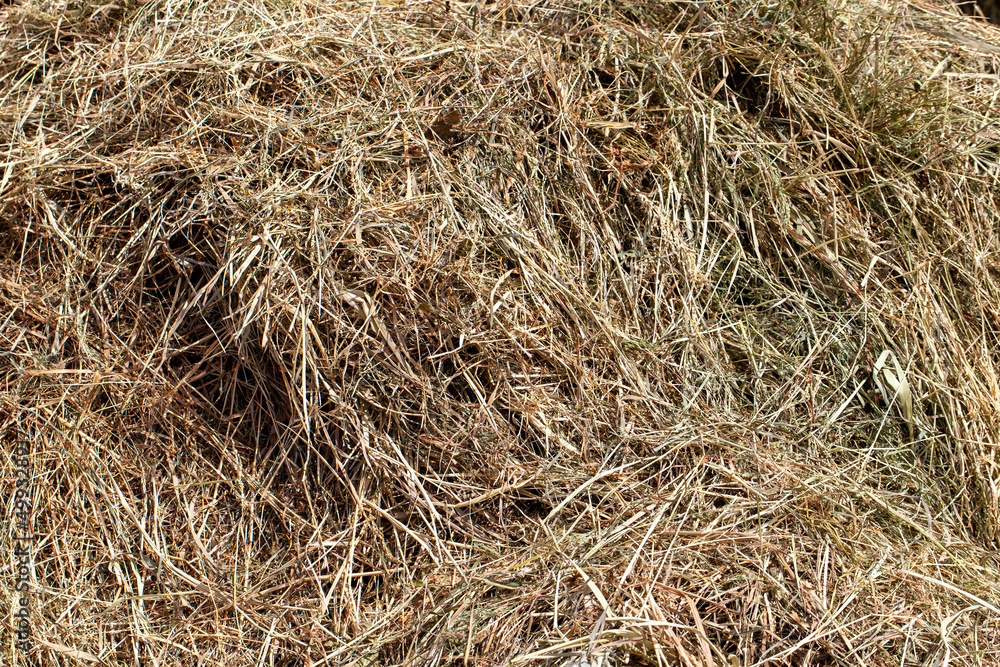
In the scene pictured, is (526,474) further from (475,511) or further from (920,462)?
(920,462)

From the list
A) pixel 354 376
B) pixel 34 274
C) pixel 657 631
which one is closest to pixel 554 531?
pixel 657 631

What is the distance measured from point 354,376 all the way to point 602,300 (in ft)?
1.85

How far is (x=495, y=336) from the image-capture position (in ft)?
5.24

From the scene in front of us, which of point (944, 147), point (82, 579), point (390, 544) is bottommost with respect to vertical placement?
point (82, 579)

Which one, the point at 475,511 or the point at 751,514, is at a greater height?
the point at 751,514

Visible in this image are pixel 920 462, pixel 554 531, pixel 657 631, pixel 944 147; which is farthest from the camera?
pixel 944 147

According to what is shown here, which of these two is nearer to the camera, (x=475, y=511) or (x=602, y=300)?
(x=475, y=511)

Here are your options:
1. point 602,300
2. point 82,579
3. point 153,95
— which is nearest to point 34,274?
point 153,95

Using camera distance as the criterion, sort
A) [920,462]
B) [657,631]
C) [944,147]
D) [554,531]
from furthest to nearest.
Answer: [944,147], [920,462], [554,531], [657,631]

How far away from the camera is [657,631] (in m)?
1.37

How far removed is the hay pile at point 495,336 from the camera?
1.48m

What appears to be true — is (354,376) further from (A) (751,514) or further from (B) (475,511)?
(A) (751,514)

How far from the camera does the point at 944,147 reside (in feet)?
6.24

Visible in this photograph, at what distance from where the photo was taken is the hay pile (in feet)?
4.85
